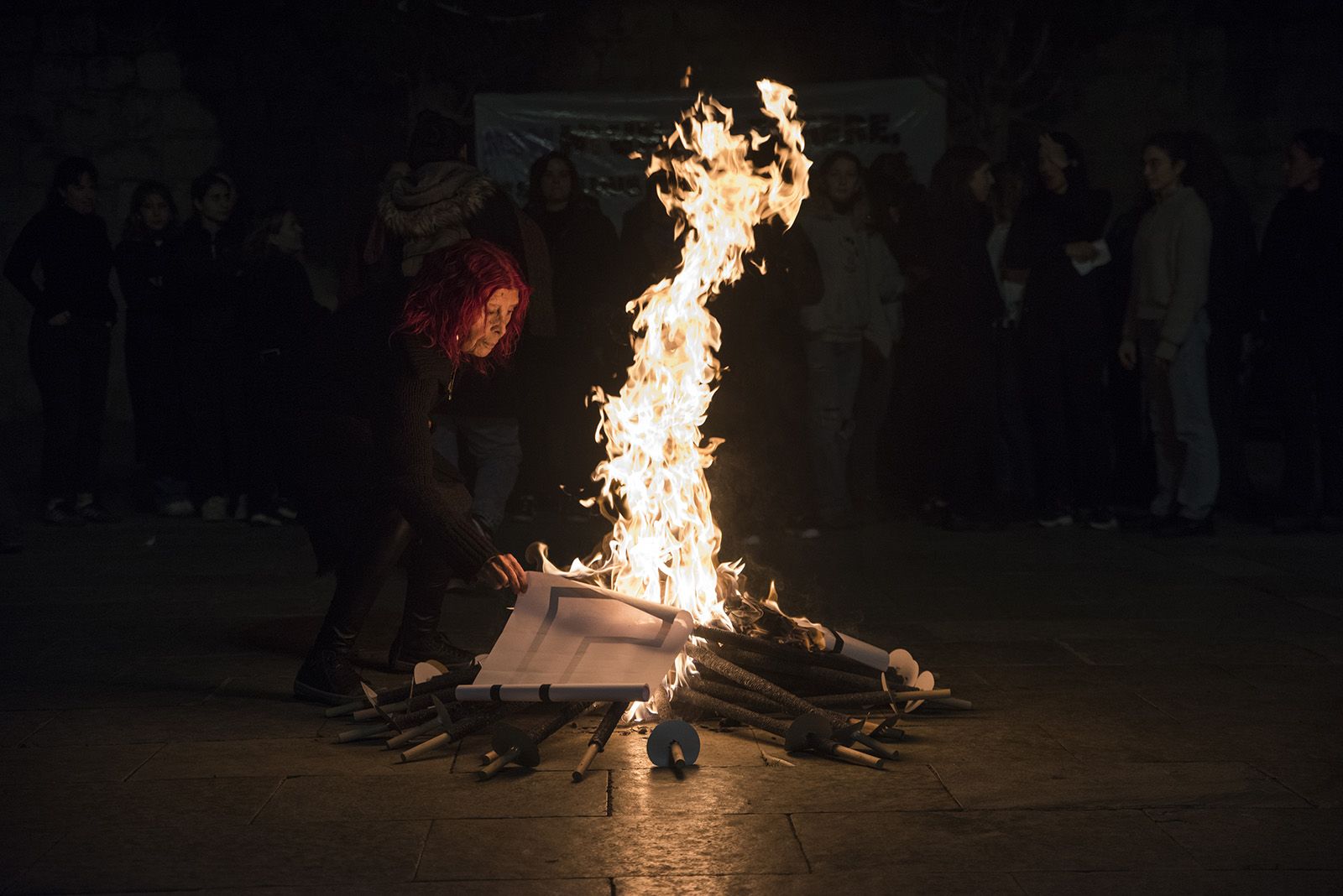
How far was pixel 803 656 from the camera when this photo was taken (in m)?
5.48

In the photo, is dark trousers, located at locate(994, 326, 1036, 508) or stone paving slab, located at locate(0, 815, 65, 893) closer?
stone paving slab, located at locate(0, 815, 65, 893)

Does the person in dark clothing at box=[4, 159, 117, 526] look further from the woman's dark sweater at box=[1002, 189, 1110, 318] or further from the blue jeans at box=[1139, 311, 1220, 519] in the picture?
the blue jeans at box=[1139, 311, 1220, 519]

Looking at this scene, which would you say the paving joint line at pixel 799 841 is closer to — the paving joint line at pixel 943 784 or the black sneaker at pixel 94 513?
the paving joint line at pixel 943 784

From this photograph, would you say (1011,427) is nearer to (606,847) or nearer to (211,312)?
(211,312)

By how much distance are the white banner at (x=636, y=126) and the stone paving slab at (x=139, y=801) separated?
28.5 ft

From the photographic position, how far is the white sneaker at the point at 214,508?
10.4 meters

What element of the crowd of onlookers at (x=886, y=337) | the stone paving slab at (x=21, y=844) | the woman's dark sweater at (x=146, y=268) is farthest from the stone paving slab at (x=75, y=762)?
the woman's dark sweater at (x=146, y=268)

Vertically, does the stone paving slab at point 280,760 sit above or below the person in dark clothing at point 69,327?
below

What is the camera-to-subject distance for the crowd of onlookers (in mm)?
9477

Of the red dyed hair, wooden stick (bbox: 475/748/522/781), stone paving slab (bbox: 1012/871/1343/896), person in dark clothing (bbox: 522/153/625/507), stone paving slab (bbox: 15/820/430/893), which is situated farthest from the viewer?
person in dark clothing (bbox: 522/153/625/507)

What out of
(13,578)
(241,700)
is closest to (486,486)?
(241,700)

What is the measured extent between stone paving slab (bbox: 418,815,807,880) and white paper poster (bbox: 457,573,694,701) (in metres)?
0.81

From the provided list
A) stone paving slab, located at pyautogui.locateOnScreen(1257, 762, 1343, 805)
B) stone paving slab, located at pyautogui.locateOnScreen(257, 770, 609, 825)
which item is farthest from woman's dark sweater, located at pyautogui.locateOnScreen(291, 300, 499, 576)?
stone paving slab, located at pyautogui.locateOnScreen(1257, 762, 1343, 805)

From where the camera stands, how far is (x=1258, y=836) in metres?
4.12
